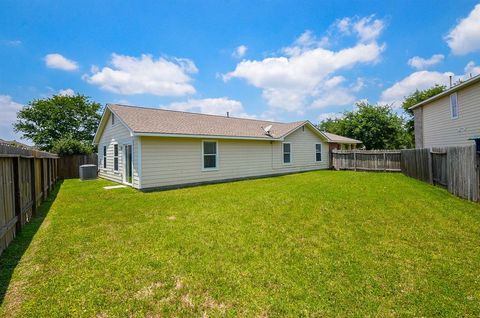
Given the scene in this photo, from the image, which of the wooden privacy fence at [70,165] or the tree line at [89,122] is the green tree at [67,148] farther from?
the tree line at [89,122]

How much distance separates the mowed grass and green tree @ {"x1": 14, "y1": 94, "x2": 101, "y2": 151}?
30.5 m

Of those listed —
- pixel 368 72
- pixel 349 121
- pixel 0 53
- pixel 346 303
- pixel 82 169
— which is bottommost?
pixel 346 303

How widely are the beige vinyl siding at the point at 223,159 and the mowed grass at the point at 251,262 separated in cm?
395

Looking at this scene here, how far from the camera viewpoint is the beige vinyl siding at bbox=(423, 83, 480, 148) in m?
11.7

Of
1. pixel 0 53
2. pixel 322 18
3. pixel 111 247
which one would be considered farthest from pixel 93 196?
pixel 0 53

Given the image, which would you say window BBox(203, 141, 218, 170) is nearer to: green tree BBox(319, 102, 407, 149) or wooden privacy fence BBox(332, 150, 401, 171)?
wooden privacy fence BBox(332, 150, 401, 171)

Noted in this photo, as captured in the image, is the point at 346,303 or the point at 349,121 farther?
the point at 349,121

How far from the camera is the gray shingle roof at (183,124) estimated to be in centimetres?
1098

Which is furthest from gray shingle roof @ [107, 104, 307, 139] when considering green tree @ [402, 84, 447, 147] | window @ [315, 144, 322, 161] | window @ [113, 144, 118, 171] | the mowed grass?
green tree @ [402, 84, 447, 147]

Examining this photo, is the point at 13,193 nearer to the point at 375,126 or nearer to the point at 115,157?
the point at 115,157

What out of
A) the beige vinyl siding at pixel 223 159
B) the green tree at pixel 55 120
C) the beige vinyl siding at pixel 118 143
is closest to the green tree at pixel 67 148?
the beige vinyl siding at pixel 118 143

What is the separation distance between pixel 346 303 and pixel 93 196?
9.47m

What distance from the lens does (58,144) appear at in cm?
1633

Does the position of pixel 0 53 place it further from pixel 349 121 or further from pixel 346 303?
pixel 349 121
